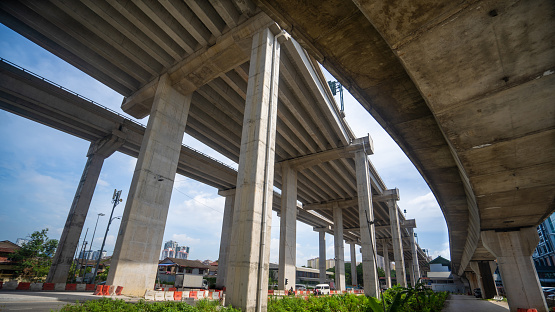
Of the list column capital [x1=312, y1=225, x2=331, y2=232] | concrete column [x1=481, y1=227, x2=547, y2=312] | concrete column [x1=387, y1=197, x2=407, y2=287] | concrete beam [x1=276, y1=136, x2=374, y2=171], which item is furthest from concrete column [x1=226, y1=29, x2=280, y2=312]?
column capital [x1=312, y1=225, x2=331, y2=232]

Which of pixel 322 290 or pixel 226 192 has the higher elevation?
pixel 226 192

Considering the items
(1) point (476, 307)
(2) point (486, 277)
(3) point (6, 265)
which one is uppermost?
(2) point (486, 277)

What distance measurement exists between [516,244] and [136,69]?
33165 mm

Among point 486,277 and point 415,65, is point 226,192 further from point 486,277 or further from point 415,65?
point 486,277

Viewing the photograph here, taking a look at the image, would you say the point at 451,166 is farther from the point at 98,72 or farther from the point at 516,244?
the point at 98,72

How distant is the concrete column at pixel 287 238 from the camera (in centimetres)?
3014

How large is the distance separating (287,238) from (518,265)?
20.4 metres

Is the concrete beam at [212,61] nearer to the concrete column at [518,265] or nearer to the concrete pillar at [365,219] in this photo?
the concrete pillar at [365,219]

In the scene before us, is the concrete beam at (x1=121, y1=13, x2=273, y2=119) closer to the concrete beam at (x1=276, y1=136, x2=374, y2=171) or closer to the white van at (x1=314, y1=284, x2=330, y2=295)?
the concrete beam at (x1=276, y1=136, x2=374, y2=171)

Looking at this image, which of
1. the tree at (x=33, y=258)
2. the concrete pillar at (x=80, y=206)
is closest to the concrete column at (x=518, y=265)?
the concrete pillar at (x=80, y=206)

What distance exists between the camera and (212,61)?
2064cm

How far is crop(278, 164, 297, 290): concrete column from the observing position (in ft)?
98.9

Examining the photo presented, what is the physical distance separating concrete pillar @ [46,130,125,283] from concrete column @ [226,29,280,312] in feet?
65.9

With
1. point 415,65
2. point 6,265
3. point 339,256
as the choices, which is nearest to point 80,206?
point 6,265
